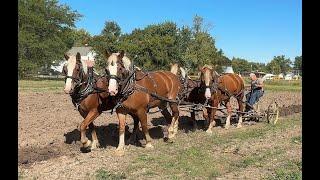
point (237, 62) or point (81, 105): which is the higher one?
point (237, 62)

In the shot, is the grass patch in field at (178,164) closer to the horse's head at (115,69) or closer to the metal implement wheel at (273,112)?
the horse's head at (115,69)

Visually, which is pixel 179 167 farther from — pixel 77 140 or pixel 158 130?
pixel 158 130

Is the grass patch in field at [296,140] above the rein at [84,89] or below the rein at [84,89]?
below

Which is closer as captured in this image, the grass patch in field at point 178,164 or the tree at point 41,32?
the grass patch in field at point 178,164

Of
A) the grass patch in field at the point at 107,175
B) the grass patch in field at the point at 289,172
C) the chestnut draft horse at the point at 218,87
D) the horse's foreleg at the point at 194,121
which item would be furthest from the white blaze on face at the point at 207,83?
the grass patch in field at the point at 107,175

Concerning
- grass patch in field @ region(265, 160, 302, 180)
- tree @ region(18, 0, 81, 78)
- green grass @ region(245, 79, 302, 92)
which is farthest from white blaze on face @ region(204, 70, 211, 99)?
tree @ region(18, 0, 81, 78)

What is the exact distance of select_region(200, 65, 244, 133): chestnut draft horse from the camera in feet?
38.7

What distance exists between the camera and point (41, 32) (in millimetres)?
56344

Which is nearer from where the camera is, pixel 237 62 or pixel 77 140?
pixel 77 140

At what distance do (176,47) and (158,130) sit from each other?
49.4 meters

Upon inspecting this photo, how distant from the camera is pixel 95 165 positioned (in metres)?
7.87

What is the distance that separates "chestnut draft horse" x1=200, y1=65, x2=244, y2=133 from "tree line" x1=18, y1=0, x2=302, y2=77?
36039 millimetres

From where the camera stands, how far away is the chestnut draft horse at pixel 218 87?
11.8m
